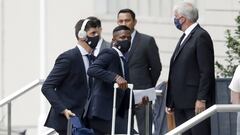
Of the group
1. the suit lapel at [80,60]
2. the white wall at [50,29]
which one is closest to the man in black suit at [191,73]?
the suit lapel at [80,60]

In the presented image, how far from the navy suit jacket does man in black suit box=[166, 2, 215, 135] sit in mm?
737

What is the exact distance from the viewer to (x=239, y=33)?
16734 millimetres

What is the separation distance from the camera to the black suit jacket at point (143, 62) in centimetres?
1417

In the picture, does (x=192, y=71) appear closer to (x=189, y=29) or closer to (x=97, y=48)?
(x=189, y=29)

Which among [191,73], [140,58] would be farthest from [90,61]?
[140,58]

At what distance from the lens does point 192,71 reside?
1287 centimetres

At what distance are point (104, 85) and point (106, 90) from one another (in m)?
0.06

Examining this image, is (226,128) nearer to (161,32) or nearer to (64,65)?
(64,65)

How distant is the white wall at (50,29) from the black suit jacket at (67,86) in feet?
23.3

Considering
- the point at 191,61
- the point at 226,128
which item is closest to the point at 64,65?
the point at 191,61

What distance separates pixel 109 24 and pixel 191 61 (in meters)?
6.68

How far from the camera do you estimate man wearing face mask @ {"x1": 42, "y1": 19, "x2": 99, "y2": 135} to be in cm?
1242

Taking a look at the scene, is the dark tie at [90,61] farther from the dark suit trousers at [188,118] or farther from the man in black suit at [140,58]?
the man in black suit at [140,58]

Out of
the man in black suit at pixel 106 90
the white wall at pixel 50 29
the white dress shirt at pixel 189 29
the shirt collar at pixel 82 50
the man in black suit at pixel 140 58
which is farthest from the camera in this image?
the white wall at pixel 50 29
